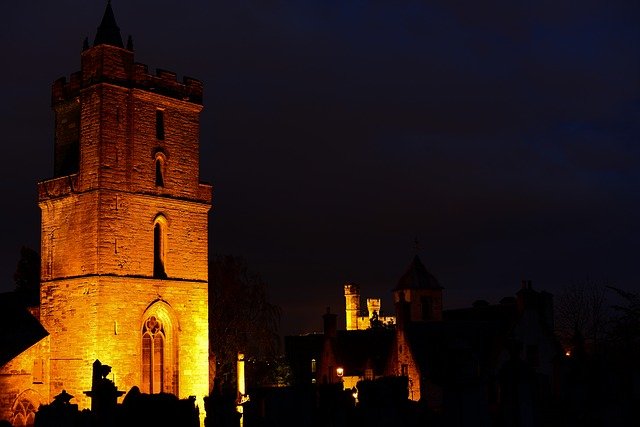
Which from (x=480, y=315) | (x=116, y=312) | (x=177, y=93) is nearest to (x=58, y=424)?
(x=116, y=312)

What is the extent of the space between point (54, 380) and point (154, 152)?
32.0 ft

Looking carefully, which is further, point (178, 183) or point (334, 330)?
point (334, 330)

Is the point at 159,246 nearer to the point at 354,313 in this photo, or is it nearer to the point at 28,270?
the point at 28,270

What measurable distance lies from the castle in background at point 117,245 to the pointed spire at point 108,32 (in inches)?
2.3

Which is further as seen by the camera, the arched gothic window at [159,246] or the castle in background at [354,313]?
the castle in background at [354,313]

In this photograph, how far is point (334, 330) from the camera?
197 feet

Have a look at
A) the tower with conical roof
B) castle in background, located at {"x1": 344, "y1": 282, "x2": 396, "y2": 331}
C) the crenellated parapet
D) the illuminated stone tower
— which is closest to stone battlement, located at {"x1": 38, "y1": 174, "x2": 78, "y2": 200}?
the illuminated stone tower

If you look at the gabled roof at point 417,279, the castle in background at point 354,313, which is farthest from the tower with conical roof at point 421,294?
the castle in background at point 354,313

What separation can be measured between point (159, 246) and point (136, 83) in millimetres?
6655

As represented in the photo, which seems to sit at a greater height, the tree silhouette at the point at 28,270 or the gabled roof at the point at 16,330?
the tree silhouette at the point at 28,270

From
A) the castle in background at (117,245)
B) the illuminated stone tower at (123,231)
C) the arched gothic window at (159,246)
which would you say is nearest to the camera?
the castle in background at (117,245)

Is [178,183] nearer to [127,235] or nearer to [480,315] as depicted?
[127,235]

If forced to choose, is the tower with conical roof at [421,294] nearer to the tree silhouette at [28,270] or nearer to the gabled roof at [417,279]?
the gabled roof at [417,279]

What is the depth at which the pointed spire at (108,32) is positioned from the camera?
119ft
